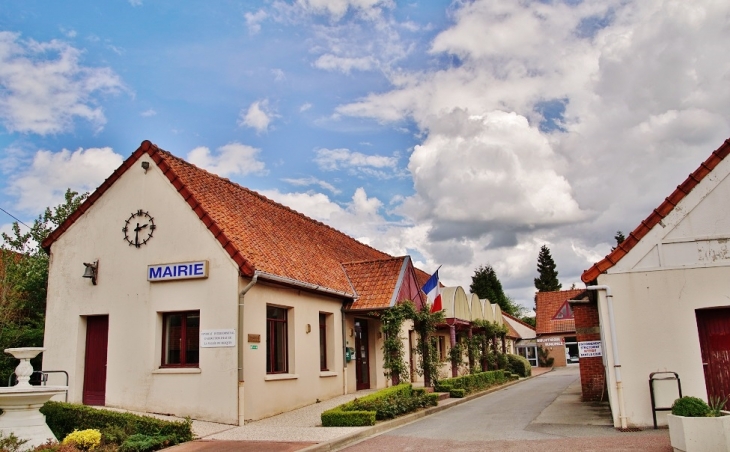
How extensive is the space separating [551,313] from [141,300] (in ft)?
145

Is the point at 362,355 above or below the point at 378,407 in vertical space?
above

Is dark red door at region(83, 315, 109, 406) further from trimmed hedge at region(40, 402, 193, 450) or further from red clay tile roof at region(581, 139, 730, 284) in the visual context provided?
red clay tile roof at region(581, 139, 730, 284)

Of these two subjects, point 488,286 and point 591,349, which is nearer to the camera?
point 591,349

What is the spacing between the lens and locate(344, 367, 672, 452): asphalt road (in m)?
10.3

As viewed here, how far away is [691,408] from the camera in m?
8.70

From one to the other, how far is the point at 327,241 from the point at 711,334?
48.0 ft

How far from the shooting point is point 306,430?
1262 cm

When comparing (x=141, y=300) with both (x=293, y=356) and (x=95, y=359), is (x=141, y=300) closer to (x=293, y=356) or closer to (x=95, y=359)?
(x=95, y=359)

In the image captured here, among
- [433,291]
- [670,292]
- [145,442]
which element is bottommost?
[145,442]

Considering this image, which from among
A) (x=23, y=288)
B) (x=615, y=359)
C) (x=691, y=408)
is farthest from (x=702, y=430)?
(x=23, y=288)

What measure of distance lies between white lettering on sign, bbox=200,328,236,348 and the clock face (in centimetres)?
304

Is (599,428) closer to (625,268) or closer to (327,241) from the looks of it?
(625,268)

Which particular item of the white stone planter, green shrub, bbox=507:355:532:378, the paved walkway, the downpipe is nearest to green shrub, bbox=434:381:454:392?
the paved walkway

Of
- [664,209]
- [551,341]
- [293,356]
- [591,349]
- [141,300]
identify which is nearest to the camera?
[664,209]
